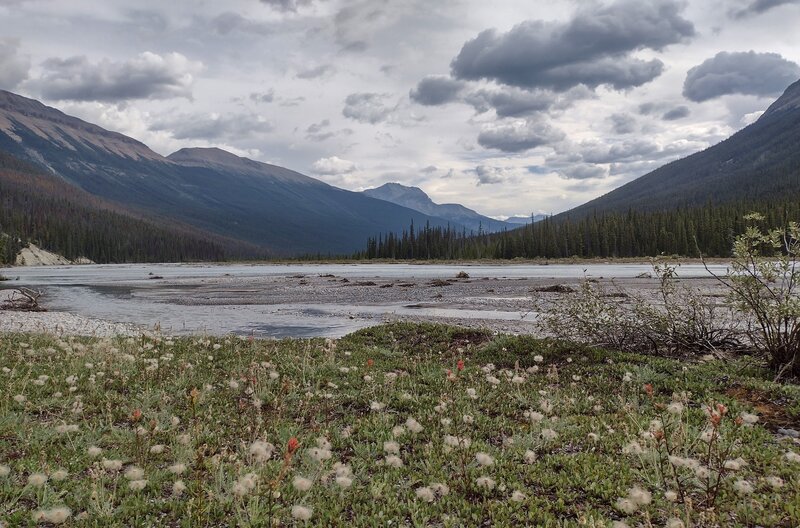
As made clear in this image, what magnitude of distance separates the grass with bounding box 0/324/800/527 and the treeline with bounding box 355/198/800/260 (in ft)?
448

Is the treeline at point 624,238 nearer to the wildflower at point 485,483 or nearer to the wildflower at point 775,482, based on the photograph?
the wildflower at point 775,482

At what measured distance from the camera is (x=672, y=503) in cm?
482

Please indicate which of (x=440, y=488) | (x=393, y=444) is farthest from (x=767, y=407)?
(x=393, y=444)

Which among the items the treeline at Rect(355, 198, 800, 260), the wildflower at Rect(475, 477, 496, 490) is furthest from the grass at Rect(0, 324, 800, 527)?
the treeline at Rect(355, 198, 800, 260)

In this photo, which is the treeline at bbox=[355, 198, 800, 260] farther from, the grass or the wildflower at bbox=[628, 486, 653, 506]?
the wildflower at bbox=[628, 486, 653, 506]

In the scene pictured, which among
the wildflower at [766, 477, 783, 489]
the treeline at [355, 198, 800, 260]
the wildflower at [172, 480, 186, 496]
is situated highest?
the treeline at [355, 198, 800, 260]

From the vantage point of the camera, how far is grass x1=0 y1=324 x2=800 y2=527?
188 inches

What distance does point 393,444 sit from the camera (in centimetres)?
543

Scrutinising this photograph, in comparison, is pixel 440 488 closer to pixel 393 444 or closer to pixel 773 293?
pixel 393 444

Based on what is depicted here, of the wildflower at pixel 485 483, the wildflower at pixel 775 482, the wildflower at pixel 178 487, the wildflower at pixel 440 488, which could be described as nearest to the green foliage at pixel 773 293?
the wildflower at pixel 775 482

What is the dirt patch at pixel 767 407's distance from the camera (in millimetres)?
7422

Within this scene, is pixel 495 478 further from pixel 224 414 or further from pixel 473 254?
pixel 473 254

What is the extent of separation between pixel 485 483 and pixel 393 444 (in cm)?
102

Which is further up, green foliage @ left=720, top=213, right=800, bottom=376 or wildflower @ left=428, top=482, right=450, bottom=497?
green foliage @ left=720, top=213, right=800, bottom=376
